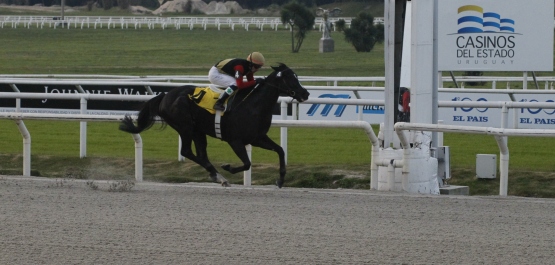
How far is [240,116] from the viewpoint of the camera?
880cm

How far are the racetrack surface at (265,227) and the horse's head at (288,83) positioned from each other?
868 mm

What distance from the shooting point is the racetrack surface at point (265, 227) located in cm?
546

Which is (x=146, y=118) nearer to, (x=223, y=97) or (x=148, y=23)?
(x=223, y=97)

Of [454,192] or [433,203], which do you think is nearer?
[433,203]

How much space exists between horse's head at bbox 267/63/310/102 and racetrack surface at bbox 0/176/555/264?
868 millimetres

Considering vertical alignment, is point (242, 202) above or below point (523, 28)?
below

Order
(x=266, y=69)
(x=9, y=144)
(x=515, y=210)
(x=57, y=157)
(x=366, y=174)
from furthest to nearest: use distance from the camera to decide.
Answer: (x=266, y=69) → (x=9, y=144) → (x=57, y=157) → (x=366, y=174) → (x=515, y=210)

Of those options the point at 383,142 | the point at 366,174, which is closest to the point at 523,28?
the point at 366,174

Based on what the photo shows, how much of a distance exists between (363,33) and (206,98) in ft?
96.4

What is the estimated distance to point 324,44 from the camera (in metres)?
38.3

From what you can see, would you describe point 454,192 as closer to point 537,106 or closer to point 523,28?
point 537,106

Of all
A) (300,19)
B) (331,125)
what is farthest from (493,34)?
(300,19)

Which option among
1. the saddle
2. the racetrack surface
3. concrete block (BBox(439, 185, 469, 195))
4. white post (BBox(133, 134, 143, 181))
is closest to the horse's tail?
white post (BBox(133, 134, 143, 181))

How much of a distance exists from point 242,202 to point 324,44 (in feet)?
102
